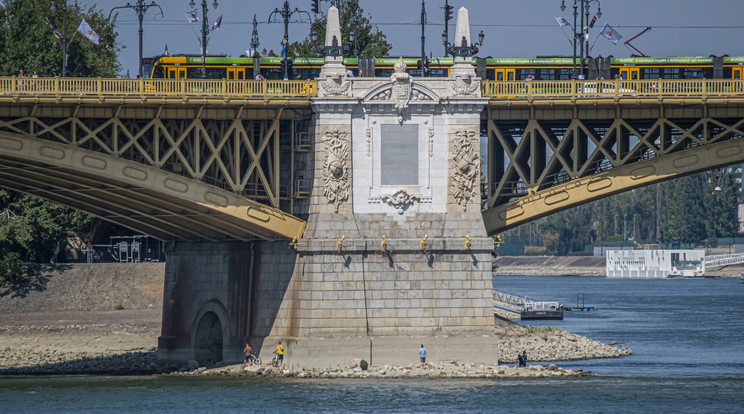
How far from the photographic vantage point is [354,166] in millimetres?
60781

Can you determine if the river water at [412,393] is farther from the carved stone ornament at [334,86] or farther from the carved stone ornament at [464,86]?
the carved stone ornament at [464,86]

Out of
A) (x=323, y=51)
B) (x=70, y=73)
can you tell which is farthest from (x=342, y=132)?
(x=70, y=73)

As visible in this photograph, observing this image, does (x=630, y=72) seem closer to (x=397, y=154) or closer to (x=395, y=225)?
(x=397, y=154)

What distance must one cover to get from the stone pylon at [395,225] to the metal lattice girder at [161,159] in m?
2.24

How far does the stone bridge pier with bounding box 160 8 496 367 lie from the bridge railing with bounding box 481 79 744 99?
1.99 metres

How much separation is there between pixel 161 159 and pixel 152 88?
11.0 ft

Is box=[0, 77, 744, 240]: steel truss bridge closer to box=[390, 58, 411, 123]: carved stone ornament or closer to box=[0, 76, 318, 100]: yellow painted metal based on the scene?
box=[0, 76, 318, 100]: yellow painted metal

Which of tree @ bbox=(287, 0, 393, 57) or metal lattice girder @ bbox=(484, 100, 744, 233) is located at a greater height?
tree @ bbox=(287, 0, 393, 57)

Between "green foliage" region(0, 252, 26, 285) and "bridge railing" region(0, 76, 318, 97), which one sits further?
"green foliage" region(0, 252, 26, 285)

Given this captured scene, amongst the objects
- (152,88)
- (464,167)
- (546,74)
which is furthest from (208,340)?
(546,74)

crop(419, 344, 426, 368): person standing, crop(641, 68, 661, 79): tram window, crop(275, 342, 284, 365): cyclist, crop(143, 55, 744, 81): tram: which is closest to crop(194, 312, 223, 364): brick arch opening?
crop(275, 342, 284, 365): cyclist

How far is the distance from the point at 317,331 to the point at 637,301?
100m

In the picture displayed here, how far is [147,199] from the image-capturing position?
62.3 metres

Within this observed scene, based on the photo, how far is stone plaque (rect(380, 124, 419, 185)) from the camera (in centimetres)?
6084
